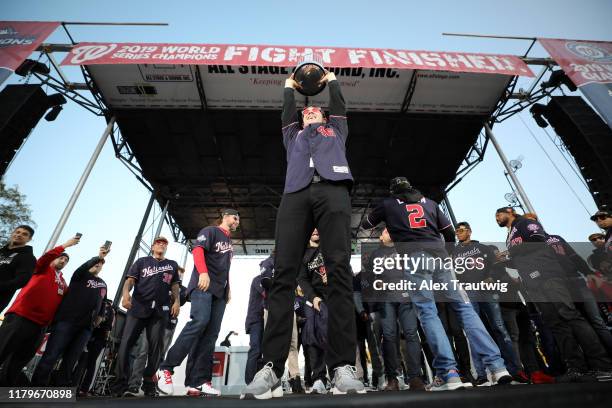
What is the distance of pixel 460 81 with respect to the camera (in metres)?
7.47

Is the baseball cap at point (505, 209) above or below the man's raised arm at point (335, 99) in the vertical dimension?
above

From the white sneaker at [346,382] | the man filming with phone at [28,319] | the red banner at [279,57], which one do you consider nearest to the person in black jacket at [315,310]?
the white sneaker at [346,382]

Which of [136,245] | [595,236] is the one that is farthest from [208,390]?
[136,245]

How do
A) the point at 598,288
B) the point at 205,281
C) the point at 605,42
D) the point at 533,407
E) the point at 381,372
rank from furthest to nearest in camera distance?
1. the point at 605,42
2. the point at 381,372
3. the point at 598,288
4. the point at 205,281
5. the point at 533,407

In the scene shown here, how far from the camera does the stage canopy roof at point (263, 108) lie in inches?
245

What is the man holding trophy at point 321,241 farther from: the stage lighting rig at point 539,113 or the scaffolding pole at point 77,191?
the stage lighting rig at point 539,113

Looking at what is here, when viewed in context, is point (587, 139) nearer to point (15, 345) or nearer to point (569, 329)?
point (569, 329)

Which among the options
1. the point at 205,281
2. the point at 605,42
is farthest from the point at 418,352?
the point at 605,42

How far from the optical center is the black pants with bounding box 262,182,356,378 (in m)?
1.52

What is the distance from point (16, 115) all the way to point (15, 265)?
4530 millimetres

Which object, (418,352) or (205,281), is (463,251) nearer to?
(418,352)

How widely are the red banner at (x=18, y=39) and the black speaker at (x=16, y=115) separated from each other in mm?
746

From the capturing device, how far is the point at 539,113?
7430 millimetres

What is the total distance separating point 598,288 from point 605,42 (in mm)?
6281
